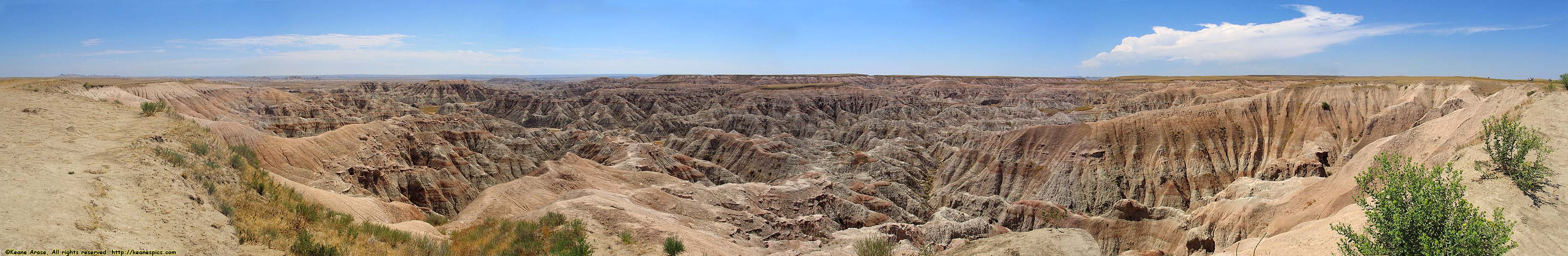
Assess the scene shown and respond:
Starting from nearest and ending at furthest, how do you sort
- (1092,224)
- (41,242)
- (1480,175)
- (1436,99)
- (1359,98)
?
(41,242)
(1480,175)
(1092,224)
(1436,99)
(1359,98)

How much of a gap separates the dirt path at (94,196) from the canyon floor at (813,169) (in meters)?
0.05

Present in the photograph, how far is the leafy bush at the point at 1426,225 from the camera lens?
36.2 feet

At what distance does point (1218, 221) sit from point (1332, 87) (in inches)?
1462

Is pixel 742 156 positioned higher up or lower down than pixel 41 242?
lower down

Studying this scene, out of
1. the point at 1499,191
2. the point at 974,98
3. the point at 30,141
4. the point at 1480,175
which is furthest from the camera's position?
the point at 974,98

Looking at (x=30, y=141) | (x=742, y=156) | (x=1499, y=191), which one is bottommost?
(x=742, y=156)

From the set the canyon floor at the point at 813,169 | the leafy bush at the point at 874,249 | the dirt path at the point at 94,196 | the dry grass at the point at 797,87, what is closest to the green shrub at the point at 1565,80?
the canyon floor at the point at 813,169

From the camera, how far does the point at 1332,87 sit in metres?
52.0

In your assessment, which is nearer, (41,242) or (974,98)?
(41,242)

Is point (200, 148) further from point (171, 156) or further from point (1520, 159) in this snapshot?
point (1520, 159)

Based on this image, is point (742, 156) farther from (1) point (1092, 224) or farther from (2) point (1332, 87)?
(2) point (1332, 87)

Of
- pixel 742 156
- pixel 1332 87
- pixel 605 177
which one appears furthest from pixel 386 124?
pixel 1332 87

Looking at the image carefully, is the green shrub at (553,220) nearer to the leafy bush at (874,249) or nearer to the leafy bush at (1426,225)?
the leafy bush at (874,249)

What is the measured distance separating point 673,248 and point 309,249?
311 inches
